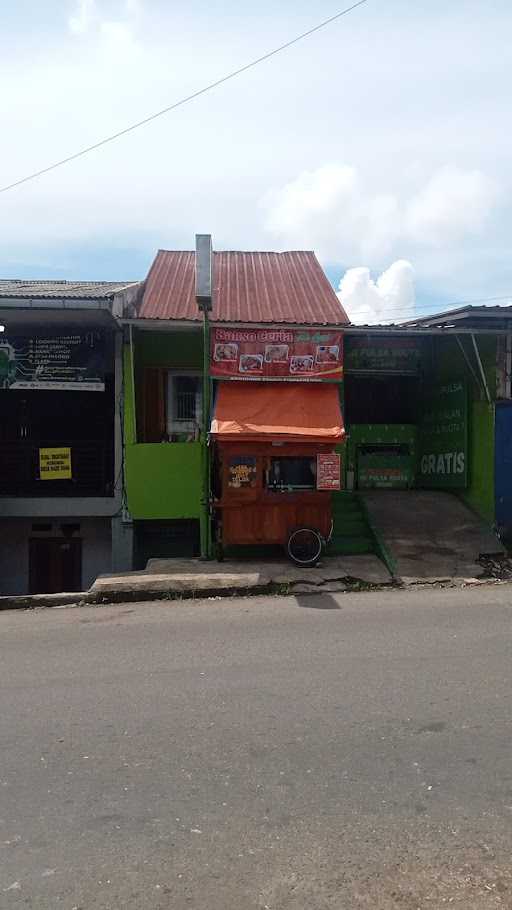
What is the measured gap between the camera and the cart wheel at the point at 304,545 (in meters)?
9.85

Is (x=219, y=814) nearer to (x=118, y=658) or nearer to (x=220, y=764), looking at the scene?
(x=220, y=764)

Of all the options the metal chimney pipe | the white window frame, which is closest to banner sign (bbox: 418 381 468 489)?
the white window frame

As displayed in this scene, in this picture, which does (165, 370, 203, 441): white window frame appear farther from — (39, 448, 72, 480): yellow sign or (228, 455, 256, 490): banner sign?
(228, 455, 256, 490): banner sign

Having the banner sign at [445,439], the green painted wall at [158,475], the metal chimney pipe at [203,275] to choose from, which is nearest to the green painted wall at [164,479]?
the green painted wall at [158,475]

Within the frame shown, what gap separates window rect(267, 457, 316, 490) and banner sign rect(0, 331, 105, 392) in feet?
11.7

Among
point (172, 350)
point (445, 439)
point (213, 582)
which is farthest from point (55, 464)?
point (445, 439)

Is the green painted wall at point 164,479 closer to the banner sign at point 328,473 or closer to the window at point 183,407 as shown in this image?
the window at point 183,407

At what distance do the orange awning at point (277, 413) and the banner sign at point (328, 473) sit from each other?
1.07 ft

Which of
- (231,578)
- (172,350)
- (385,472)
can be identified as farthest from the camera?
(385,472)

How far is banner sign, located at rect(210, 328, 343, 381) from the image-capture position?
10805 millimetres

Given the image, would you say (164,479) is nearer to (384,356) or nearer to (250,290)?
(250,290)

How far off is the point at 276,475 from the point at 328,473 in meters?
0.77

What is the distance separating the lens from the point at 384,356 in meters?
13.6

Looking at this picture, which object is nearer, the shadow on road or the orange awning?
the shadow on road
